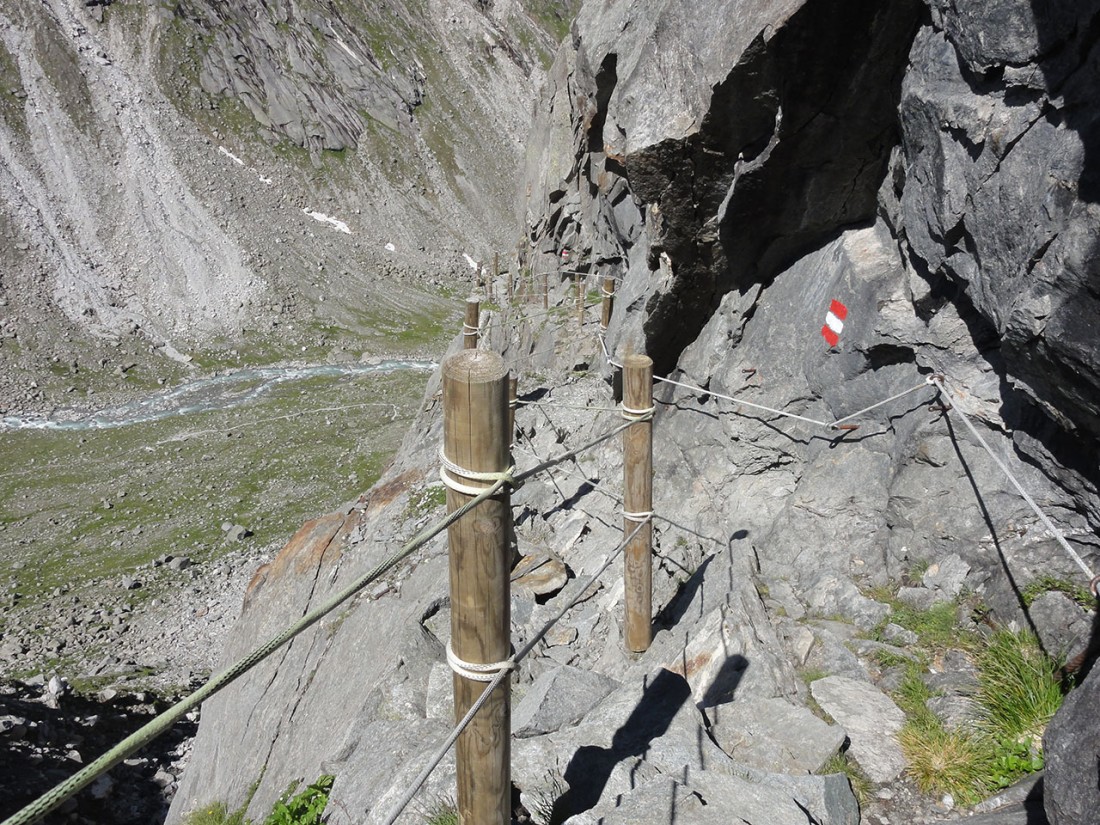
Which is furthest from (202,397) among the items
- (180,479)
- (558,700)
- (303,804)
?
(558,700)

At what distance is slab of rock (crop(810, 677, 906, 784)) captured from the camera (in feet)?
15.9

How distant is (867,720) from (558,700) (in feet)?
7.37

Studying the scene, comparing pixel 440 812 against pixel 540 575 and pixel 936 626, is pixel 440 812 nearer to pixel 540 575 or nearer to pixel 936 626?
pixel 936 626

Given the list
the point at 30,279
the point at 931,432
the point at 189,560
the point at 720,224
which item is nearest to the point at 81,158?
the point at 30,279

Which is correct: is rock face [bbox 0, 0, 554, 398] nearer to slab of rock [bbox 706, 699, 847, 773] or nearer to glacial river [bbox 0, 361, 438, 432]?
glacial river [bbox 0, 361, 438, 432]

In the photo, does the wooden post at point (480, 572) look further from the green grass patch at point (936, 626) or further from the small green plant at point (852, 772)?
the green grass patch at point (936, 626)

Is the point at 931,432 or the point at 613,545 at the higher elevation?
the point at 931,432

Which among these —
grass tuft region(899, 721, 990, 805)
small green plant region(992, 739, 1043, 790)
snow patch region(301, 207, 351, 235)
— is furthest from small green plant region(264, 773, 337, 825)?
snow patch region(301, 207, 351, 235)

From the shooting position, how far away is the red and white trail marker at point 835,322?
25.2ft

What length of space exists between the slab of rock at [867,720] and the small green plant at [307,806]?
409 cm

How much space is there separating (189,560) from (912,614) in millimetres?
19860

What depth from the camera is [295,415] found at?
3003 cm

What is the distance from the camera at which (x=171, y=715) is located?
6.99ft

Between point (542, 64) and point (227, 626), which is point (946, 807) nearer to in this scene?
point (227, 626)
